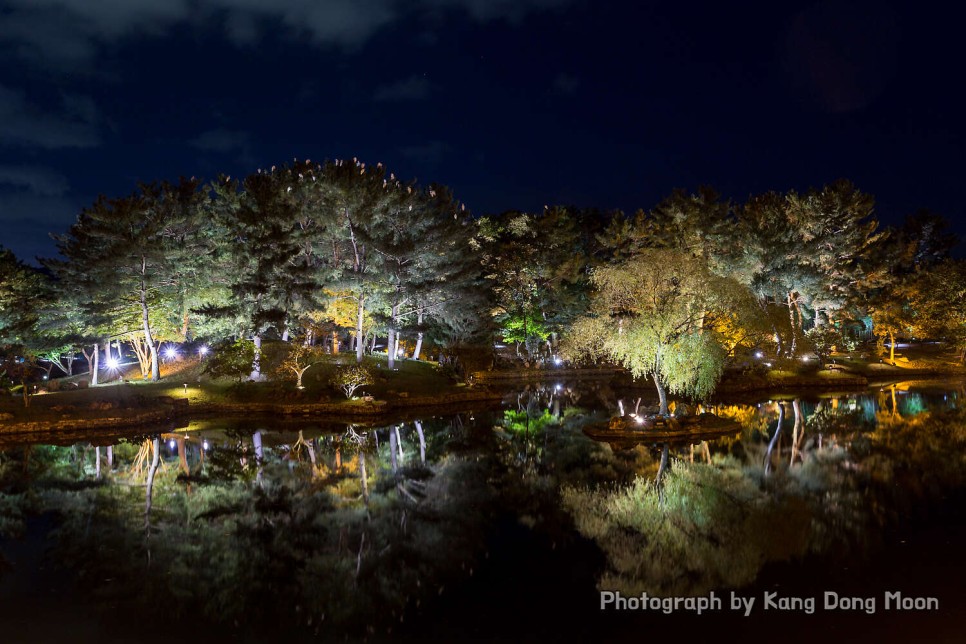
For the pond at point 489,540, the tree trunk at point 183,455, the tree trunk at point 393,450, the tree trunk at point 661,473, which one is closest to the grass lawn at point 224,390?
the tree trunk at point 183,455

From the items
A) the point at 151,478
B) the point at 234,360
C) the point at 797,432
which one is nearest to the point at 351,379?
the point at 234,360

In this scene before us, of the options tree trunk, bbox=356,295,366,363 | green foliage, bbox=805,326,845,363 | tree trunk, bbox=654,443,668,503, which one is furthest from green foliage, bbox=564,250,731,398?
green foliage, bbox=805,326,845,363

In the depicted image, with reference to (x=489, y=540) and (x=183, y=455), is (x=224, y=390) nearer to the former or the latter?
(x=183, y=455)

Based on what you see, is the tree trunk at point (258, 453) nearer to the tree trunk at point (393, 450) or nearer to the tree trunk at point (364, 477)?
the tree trunk at point (364, 477)

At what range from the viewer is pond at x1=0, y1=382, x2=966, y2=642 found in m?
9.48

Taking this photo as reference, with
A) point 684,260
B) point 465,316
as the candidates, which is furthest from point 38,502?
point 465,316

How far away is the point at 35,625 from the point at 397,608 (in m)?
5.43

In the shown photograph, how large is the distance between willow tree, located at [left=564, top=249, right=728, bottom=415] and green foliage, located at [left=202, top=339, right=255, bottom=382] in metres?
20.5

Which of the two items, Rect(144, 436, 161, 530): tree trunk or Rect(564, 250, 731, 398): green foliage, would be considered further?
Rect(564, 250, 731, 398): green foliage

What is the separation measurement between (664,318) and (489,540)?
48.0ft

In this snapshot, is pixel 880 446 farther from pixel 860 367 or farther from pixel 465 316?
pixel 860 367

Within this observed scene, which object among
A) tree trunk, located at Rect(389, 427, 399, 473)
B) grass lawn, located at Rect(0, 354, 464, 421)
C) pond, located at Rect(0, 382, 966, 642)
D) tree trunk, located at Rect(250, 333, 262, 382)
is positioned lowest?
pond, located at Rect(0, 382, 966, 642)

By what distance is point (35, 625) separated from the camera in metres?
9.57

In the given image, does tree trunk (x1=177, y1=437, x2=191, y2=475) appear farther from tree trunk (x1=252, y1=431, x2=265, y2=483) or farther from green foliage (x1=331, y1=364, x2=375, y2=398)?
green foliage (x1=331, y1=364, x2=375, y2=398)
